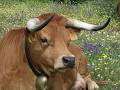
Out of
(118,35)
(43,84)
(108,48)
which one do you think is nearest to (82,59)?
(43,84)

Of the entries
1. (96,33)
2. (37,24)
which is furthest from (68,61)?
(96,33)

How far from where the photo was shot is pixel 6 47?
8406 mm

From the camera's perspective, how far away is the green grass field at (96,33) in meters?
12.5

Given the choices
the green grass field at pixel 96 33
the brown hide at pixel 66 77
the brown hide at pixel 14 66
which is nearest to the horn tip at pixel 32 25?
the brown hide at pixel 14 66

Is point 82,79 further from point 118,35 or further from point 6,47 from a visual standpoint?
point 118,35

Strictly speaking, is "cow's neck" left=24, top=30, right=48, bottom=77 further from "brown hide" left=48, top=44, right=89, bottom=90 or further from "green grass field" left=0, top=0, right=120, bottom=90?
"green grass field" left=0, top=0, right=120, bottom=90

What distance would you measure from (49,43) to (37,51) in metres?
0.21

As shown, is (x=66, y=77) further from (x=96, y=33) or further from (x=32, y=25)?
(x=96, y=33)

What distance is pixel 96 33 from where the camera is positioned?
1820 centimetres

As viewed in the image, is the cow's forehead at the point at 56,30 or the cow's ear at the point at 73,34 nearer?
the cow's forehead at the point at 56,30

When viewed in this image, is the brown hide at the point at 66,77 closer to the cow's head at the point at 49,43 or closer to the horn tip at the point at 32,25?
the cow's head at the point at 49,43

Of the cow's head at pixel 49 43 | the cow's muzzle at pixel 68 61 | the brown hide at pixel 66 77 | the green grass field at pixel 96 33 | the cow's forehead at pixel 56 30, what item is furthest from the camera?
the green grass field at pixel 96 33

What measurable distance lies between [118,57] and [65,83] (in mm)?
4933

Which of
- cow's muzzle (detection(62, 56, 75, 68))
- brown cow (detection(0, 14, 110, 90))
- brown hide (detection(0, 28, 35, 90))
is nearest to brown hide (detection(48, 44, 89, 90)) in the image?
brown cow (detection(0, 14, 110, 90))
